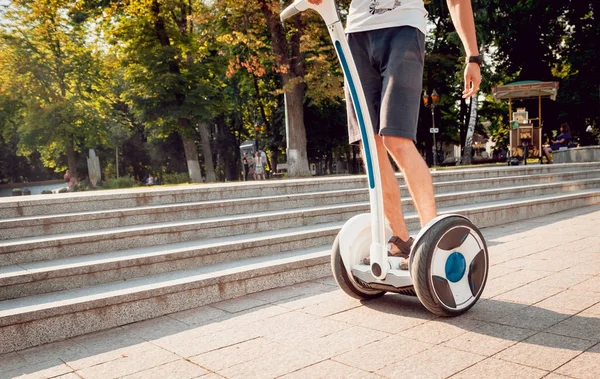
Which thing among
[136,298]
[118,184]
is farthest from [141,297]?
[118,184]

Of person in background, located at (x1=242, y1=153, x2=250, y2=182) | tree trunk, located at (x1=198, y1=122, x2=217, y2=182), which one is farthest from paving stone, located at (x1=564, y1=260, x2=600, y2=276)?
person in background, located at (x1=242, y1=153, x2=250, y2=182)

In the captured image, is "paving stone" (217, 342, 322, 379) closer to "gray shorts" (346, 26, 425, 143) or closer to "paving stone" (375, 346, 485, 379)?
"paving stone" (375, 346, 485, 379)

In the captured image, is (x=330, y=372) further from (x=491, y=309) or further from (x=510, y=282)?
(x=510, y=282)

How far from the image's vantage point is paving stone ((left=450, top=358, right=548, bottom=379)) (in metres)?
2.04

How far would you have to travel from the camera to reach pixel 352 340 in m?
2.63

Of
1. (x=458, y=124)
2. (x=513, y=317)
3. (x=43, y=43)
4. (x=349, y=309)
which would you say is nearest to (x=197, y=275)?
(x=349, y=309)

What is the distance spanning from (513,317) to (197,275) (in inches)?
92.8

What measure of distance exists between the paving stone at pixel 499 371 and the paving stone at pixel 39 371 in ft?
6.58

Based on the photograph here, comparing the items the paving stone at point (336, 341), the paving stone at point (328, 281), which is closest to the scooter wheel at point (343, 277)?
the paving stone at point (336, 341)

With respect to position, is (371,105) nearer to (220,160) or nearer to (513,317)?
(513,317)

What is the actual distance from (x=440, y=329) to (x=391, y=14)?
6.14 ft

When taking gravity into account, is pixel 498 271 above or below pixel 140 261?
below

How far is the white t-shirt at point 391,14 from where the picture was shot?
290 cm

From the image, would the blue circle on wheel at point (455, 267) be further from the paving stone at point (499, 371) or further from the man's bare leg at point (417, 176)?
the paving stone at point (499, 371)
